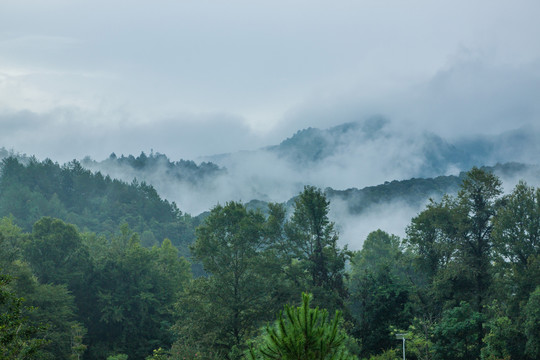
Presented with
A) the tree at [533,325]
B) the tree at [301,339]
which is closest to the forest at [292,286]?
the tree at [533,325]

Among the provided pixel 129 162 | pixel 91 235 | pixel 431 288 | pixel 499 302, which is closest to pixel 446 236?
pixel 431 288

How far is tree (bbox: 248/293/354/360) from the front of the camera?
31.5ft

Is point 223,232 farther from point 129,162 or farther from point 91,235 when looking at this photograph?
point 129,162

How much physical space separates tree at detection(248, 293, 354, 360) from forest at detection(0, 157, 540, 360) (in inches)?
575

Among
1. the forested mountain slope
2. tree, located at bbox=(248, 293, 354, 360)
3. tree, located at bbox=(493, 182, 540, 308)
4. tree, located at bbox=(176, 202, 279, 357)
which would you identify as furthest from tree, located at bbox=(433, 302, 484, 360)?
the forested mountain slope

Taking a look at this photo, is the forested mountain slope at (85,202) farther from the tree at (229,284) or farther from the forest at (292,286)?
the tree at (229,284)

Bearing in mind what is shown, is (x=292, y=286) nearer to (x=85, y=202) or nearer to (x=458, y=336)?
(x=458, y=336)

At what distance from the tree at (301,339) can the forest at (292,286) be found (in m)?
14.6

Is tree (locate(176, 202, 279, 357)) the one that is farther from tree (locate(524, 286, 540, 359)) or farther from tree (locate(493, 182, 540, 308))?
tree (locate(524, 286, 540, 359))

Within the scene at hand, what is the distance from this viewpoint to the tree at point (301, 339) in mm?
9594

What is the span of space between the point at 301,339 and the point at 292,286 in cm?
2862

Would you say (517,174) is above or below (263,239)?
above

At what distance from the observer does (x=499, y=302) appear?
3528 centimetres

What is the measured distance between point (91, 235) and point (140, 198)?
4684 cm
